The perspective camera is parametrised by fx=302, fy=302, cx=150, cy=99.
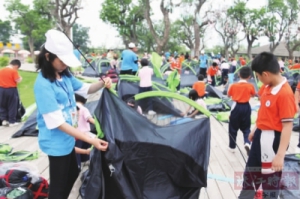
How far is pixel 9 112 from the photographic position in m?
5.90

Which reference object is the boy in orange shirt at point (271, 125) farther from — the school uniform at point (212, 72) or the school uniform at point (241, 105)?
the school uniform at point (212, 72)

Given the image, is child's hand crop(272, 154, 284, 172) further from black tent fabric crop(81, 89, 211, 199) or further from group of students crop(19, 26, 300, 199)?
black tent fabric crop(81, 89, 211, 199)

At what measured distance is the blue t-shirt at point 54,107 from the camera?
1856 mm

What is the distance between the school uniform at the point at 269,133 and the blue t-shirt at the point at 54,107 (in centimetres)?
147

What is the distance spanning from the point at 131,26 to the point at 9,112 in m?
23.2

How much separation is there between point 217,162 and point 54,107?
2.86 m

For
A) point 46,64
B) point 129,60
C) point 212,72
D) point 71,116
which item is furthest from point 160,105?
point 212,72

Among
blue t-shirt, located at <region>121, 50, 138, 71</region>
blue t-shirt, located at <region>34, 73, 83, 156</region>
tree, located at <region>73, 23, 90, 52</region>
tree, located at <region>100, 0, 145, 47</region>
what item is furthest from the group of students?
tree, located at <region>73, 23, 90, 52</region>

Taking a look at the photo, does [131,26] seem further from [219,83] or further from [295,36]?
[295,36]

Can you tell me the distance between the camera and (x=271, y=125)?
2.32 meters

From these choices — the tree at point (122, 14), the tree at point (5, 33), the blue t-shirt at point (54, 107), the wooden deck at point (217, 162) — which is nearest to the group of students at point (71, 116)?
the blue t-shirt at point (54, 107)

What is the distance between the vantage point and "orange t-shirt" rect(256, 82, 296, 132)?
2186 millimetres

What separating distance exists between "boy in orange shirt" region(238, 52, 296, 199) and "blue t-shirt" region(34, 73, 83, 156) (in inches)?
55.6

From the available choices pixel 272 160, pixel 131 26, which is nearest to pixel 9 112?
pixel 272 160
